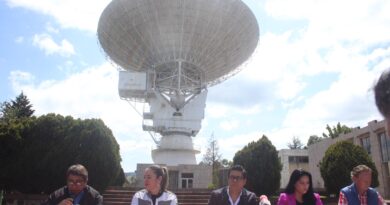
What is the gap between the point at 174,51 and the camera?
34938mm

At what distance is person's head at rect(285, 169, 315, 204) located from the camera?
5.93 metres

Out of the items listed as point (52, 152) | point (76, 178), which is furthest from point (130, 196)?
point (76, 178)

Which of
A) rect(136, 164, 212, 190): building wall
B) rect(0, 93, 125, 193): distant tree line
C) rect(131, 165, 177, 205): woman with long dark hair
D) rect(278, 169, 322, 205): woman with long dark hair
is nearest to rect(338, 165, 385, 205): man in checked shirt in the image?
rect(278, 169, 322, 205): woman with long dark hair

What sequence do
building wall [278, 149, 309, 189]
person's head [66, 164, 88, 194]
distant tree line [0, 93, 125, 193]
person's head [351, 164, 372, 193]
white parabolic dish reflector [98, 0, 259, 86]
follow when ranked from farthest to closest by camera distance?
building wall [278, 149, 309, 189], white parabolic dish reflector [98, 0, 259, 86], distant tree line [0, 93, 125, 193], person's head [351, 164, 372, 193], person's head [66, 164, 88, 194]

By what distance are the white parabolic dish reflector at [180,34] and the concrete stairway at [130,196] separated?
1446 centimetres

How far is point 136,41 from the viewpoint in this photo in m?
35.2

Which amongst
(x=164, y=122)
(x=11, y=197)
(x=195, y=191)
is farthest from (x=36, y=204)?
(x=164, y=122)

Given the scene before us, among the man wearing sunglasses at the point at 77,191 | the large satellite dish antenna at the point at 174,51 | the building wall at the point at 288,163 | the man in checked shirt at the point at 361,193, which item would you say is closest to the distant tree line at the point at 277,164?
the large satellite dish antenna at the point at 174,51

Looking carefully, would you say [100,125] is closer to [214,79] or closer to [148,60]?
[148,60]

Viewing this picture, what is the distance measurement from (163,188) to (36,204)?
1749cm

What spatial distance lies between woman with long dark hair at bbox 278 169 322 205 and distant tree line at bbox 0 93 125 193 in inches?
669

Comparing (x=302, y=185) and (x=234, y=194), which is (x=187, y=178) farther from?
(x=302, y=185)

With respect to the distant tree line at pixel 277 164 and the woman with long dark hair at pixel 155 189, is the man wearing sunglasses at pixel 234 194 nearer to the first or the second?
the woman with long dark hair at pixel 155 189

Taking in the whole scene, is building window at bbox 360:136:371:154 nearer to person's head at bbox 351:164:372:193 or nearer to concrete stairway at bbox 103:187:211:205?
concrete stairway at bbox 103:187:211:205
